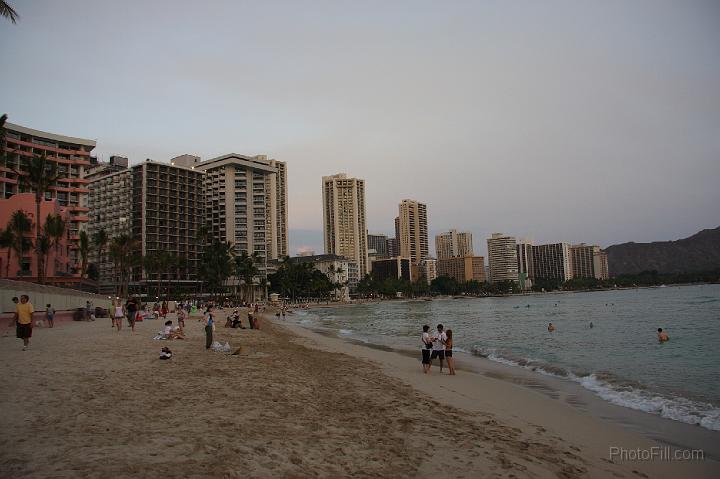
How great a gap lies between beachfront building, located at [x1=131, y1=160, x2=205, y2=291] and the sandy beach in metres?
110

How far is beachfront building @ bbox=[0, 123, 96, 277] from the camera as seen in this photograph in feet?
271

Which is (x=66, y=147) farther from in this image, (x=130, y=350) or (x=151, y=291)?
(x=130, y=350)

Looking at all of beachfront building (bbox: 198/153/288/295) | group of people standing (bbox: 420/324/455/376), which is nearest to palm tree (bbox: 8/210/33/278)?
group of people standing (bbox: 420/324/455/376)

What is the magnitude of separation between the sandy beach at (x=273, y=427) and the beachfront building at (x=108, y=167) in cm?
13955

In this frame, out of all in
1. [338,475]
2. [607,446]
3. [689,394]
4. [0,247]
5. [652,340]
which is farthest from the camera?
[0,247]

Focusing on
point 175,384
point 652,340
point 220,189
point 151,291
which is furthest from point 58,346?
point 220,189

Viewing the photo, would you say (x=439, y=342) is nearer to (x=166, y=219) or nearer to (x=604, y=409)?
(x=604, y=409)

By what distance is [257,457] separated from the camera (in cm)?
592

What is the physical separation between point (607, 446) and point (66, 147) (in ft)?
350

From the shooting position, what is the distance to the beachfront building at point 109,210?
124 meters

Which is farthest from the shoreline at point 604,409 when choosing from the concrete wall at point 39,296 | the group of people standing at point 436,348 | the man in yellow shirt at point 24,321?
the concrete wall at point 39,296

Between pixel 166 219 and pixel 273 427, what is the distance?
129 meters

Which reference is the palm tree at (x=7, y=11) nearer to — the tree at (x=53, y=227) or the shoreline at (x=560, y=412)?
the shoreline at (x=560, y=412)

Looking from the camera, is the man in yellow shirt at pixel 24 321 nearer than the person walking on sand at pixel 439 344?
Yes
